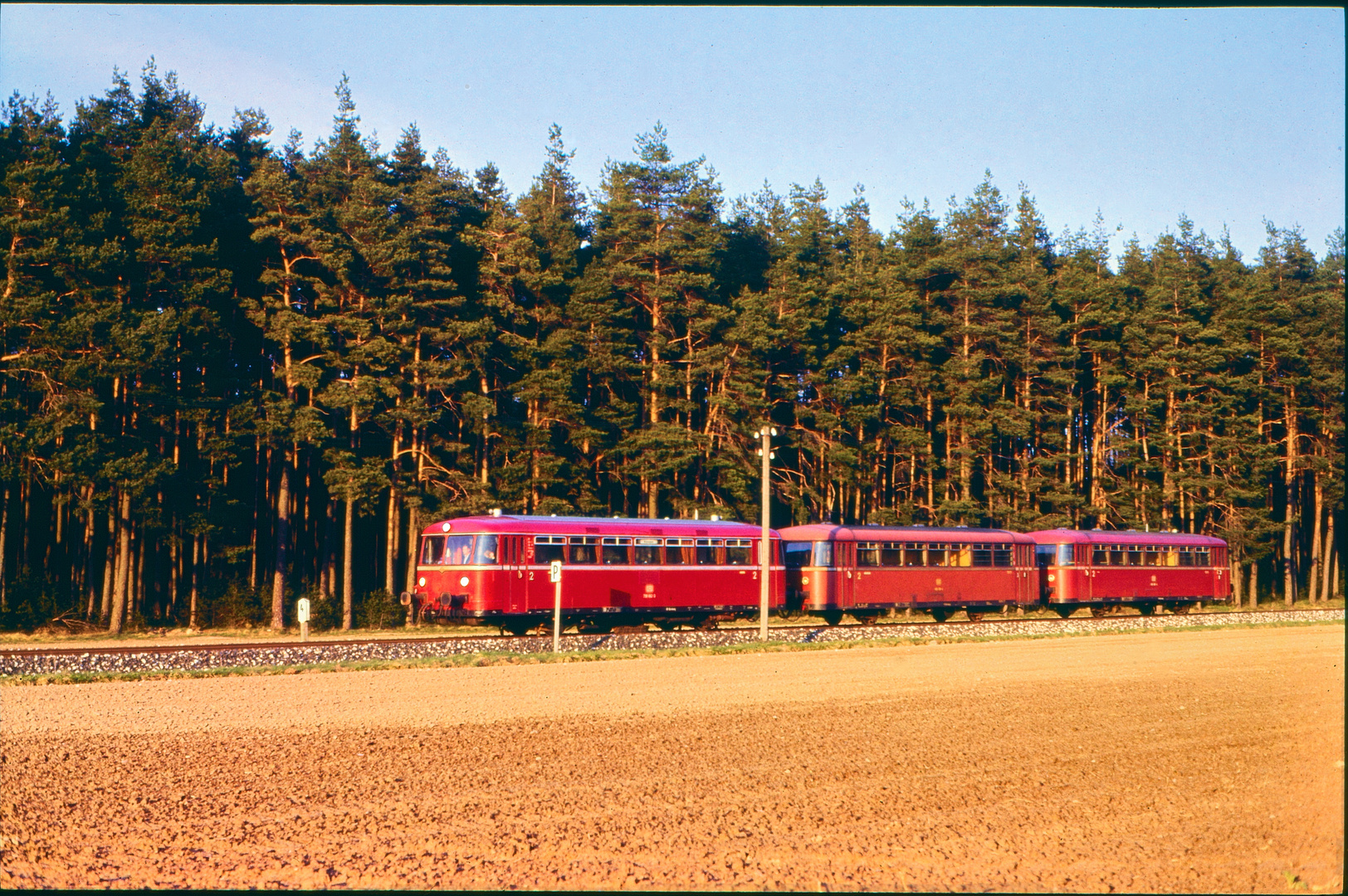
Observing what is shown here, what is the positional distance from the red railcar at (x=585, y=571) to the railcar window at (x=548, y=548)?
0.02 metres

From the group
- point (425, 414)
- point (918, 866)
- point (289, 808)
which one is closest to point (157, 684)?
point (289, 808)

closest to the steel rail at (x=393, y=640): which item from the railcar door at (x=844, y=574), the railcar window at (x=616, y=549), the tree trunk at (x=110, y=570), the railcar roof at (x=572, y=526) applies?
the railcar door at (x=844, y=574)

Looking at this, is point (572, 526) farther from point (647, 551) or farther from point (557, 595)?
point (557, 595)

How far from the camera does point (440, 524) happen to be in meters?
27.8

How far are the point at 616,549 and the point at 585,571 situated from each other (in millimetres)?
986

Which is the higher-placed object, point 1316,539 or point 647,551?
point 1316,539

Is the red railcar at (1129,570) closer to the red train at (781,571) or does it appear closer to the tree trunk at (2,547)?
the red train at (781,571)

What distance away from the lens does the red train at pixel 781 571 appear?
26.9 meters

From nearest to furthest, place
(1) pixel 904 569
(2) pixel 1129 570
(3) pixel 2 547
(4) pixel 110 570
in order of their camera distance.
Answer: (3) pixel 2 547 → (1) pixel 904 569 → (4) pixel 110 570 → (2) pixel 1129 570

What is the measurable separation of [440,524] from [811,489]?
2241cm

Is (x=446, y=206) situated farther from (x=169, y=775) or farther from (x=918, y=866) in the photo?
(x=918, y=866)

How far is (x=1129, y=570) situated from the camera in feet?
132

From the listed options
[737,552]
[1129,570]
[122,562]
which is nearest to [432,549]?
[737,552]

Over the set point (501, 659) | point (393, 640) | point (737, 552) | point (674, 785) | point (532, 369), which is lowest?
point (393, 640)
